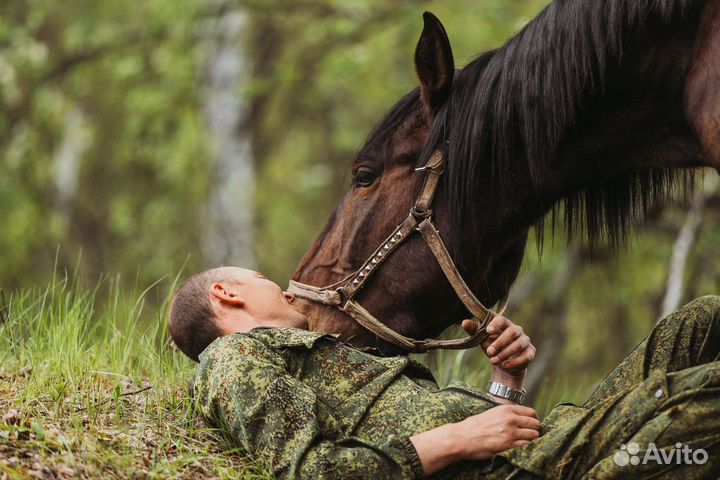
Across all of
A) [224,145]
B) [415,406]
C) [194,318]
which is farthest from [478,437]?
[224,145]

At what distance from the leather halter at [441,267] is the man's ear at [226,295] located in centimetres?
48

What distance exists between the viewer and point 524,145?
3670 millimetres

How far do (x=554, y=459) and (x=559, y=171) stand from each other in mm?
1297

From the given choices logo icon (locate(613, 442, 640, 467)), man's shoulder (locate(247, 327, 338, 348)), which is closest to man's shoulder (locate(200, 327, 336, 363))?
man's shoulder (locate(247, 327, 338, 348))

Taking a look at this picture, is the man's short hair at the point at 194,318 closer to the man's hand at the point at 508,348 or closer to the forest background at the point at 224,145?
the man's hand at the point at 508,348

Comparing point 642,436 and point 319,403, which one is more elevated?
point 642,436

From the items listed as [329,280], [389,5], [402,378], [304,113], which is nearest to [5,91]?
[304,113]

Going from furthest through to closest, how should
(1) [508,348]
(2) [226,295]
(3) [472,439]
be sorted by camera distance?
(2) [226,295] → (1) [508,348] → (3) [472,439]

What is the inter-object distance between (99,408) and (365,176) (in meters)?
1.44

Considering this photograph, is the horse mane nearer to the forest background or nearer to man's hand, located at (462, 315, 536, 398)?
man's hand, located at (462, 315, 536, 398)

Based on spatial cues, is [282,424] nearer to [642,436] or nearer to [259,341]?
[259,341]

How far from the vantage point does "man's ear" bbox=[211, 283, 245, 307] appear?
3.44 metres

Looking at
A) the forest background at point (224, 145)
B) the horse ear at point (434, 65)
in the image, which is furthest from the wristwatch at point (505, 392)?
the forest background at point (224, 145)

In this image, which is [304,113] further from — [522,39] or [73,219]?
[522,39]
